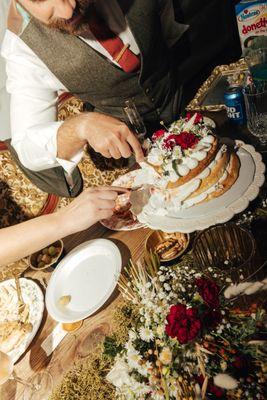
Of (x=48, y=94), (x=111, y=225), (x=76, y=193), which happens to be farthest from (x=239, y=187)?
(x=48, y=94)

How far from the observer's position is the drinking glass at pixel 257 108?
1.47 meters

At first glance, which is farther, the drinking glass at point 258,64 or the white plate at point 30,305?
the drinking glass at point 258,64

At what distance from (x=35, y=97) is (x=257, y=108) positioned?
133 centimetres

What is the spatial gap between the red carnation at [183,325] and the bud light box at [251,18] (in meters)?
2.17

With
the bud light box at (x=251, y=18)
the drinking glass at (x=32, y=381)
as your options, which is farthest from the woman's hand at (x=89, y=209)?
the bud light box at (x=251, y=18)

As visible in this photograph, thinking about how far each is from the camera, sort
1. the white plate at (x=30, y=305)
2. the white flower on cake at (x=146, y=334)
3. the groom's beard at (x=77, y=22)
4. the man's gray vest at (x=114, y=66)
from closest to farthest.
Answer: the white flower on cake at (x=146, y=334), the white plate at (x=30, y=305), the groom's beard at (x=77, y=22), the man's gray vest at (x=114, y=66)

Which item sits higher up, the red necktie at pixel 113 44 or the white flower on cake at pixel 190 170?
the red necktie at pixel 113 44

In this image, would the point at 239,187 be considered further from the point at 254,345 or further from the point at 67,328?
the point at 67,328

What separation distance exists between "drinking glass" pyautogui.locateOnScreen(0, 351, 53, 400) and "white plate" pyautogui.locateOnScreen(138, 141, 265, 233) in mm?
708

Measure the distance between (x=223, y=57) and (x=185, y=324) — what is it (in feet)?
8.68

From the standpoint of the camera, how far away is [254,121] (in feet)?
5.18

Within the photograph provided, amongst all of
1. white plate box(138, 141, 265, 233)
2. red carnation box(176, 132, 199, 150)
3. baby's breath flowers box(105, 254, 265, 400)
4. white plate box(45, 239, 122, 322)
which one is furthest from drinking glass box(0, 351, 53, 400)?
red carnation box(176, 132, 199, 150)

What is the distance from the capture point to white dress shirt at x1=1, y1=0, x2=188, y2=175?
1905 millimetres

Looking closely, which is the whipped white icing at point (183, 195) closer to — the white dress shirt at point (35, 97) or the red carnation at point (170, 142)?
the red carnation at point (170, 142)
